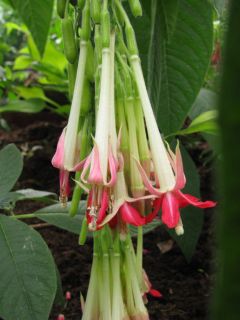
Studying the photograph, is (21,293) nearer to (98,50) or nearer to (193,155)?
(98,50)

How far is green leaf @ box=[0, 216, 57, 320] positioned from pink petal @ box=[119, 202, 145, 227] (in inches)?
6.4

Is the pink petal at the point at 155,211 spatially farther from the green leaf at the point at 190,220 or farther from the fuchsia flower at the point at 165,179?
the green leaf at the point at 190,220

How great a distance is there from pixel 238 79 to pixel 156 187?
44 cm

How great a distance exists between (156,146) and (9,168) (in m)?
0.30

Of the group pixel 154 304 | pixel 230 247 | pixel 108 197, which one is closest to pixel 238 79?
pixel 230 247

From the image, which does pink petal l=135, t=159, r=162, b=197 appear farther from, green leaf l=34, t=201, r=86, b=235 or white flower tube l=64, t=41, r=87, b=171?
green leaf l=34, t=201, r=86, b=235

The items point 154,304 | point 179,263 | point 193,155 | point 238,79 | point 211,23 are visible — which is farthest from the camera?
point 193,155

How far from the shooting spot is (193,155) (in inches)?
62.7

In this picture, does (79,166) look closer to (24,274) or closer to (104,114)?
(104,114)

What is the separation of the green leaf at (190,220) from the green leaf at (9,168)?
335 millimetres

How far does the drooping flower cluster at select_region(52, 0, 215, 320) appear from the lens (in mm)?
479

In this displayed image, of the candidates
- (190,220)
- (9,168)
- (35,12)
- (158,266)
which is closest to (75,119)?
(9,168)

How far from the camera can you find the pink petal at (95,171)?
1.49 ft

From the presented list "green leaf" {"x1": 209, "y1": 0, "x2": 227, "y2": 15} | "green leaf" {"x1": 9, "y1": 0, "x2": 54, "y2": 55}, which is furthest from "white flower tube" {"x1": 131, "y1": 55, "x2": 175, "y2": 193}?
"green leaf" {"x1": 9, "y1": 0, "x2": 54, "y2": 55}
